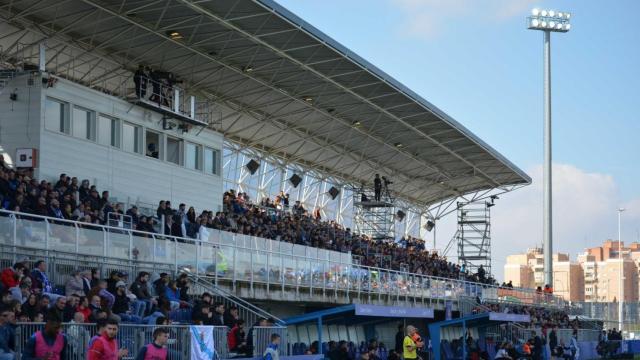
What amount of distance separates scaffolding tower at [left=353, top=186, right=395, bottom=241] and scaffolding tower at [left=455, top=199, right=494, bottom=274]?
724cm

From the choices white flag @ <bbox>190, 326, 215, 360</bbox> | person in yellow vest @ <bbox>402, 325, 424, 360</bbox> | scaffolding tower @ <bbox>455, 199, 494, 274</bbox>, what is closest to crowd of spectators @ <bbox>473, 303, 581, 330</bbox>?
scaffolding tower @ <bbox>455, 199, 494, 274</bbox>

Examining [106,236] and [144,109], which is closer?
[106,236]

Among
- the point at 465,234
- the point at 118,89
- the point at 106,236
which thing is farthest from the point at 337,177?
the point at 106,236

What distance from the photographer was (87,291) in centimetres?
2180

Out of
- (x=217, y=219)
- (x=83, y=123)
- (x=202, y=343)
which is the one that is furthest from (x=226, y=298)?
(x=83, y=123)

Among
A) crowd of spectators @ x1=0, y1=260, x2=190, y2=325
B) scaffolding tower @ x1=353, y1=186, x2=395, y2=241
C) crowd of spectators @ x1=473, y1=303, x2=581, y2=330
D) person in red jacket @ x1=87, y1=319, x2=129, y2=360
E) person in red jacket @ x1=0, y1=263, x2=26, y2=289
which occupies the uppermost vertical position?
scaffolding tower @ x1=353, y1=186, x2=395, y2=241

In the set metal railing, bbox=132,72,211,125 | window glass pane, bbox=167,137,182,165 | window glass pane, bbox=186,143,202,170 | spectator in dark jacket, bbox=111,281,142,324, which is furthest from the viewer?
window glass pane, bbox=186,143,202,170

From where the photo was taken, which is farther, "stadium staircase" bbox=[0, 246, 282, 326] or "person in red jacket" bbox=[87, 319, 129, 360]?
"stadium staircase" bbox=[0, 246, 282, 326]

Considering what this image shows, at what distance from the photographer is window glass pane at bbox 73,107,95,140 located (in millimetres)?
34125

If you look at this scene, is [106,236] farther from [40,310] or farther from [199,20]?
[199,20]

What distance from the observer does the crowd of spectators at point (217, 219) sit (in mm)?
25891

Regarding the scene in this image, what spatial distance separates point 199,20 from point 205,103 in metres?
10.8

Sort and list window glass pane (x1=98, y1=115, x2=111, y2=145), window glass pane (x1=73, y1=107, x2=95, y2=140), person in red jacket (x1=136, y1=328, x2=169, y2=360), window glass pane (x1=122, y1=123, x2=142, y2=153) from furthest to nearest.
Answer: window glass pane (x1=122, y1=123, x2=142, y2=153)
window glass pane (x1=98, y1=115, x2=111, y2=145)
window glass pane (x1=73, y1=107, x2=95, y2=140)
person in red jacket (x1=136, y1=328, x2=169, y2=360)

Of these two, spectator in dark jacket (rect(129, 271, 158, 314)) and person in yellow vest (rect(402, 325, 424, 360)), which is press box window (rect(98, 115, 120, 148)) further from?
person in yellow vest (rect(402, 325, 424, 360))
